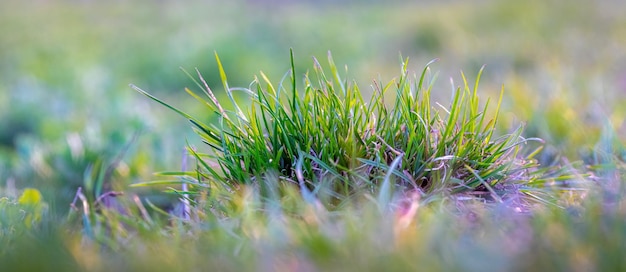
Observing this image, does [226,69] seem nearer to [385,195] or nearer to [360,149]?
[360,149]

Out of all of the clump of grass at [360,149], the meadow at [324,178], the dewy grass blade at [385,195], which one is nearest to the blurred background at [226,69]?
the meadow at [324,178]

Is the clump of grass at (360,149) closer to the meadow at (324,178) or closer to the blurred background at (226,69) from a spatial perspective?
the meadow at (324,178)

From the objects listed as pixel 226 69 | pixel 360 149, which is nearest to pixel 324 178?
pixel 360 149


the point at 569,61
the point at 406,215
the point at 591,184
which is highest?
the point at 406,215

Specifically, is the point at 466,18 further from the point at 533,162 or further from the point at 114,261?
the point at 114,261

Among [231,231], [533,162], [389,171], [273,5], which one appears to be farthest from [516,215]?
[273,5]

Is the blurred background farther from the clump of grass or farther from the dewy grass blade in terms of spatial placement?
the dewy grass blade

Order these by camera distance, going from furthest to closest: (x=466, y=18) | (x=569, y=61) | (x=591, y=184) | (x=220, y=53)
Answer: (x=466, y=18) → (x=220, y=53) → (x=569, y=61) → (x=591, y=184)

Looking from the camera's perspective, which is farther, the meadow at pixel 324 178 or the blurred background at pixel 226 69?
the blurred background at pixel 226 69
